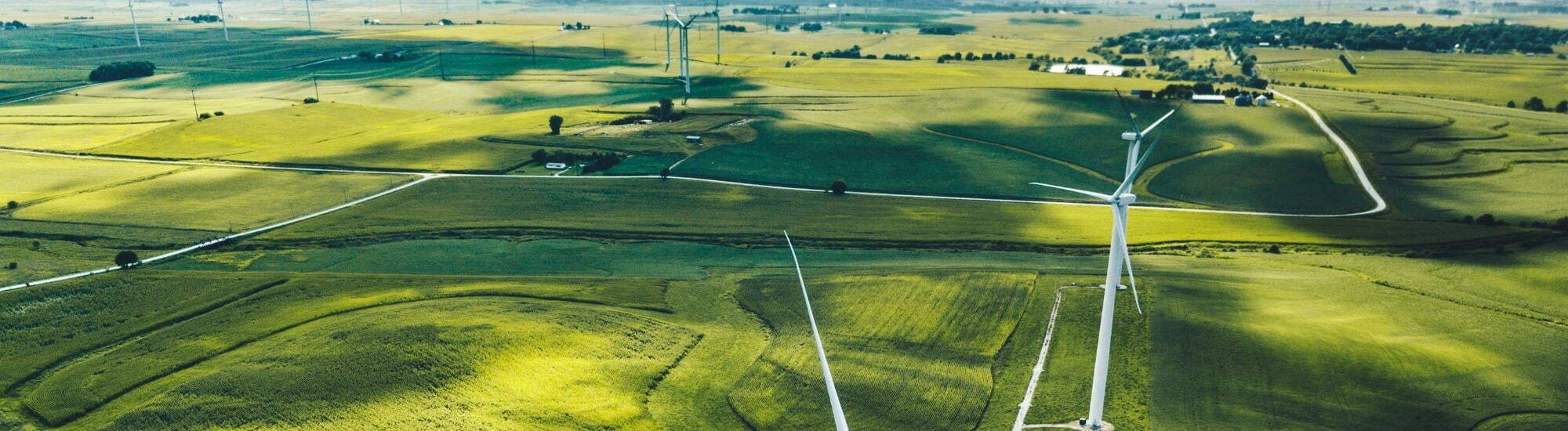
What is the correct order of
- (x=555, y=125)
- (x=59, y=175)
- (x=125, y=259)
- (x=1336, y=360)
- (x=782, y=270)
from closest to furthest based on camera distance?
1. (x=1336, y=360)
2. (x=125, y=259)
3. (x=782, y=270)
4. (x=59, y=175)
5. (x=555, y=125)

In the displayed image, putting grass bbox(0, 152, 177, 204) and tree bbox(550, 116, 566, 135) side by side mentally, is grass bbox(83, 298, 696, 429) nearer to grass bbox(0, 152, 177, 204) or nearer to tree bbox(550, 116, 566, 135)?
grass bbox(0, 152, 177, 204)

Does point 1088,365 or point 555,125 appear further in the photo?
point 555,125

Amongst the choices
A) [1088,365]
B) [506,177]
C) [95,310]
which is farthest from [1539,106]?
[95,310]

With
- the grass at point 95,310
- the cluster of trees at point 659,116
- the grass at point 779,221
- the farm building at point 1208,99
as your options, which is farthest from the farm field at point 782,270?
the farm building at point 1208,99

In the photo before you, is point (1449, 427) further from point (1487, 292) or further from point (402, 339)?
point (402, 339)

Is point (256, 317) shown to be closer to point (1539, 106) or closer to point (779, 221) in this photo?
point (779, 221)
